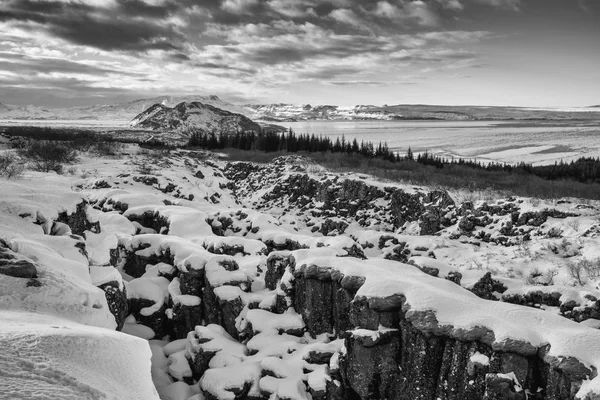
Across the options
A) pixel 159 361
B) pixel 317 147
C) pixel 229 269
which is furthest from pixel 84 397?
pixel 317 147

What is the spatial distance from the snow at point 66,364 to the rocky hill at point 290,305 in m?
0.02

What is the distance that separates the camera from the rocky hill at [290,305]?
703 centimetres

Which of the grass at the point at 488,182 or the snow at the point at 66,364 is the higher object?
the snow at the point at 66,364

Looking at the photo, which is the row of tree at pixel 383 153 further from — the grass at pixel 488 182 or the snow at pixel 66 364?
the snow at pixel 66 364

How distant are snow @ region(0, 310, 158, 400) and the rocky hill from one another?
0.08 ft

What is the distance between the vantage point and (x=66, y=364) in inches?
178

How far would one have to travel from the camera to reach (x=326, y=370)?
1082 cm

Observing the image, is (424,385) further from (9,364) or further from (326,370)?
(9,364)

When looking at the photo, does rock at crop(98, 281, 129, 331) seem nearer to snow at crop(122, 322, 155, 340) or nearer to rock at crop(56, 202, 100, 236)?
snow at crop(122, 322, 155, 340)

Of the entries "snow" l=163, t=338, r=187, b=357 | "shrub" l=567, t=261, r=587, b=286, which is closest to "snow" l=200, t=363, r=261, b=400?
"snow" l=163, t=338, r=187, b=357

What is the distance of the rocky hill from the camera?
7.03 metres

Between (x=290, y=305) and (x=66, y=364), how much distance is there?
9.69 m

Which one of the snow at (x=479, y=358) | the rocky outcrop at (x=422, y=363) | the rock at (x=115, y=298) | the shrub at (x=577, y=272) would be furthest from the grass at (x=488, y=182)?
the rock at (x=115, y=298)

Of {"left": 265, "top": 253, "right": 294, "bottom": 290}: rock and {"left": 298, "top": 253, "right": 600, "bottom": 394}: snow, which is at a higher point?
{"left": 298, "top": 253, "right": 600, "bottom": 394}: snow
